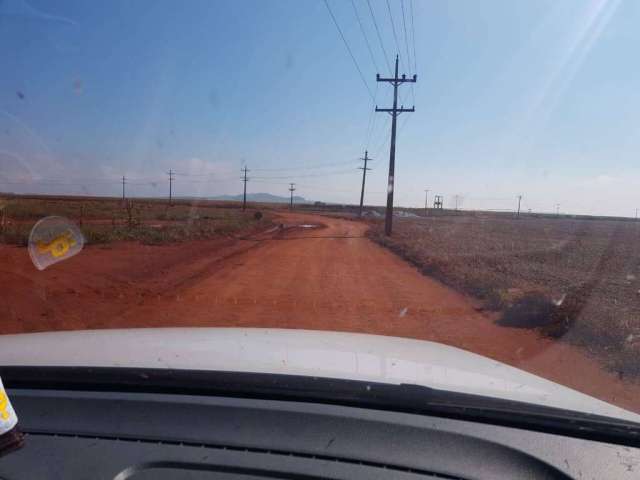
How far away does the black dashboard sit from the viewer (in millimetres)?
2084

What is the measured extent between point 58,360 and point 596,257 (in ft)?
72.3

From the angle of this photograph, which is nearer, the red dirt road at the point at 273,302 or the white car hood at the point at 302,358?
the white car hood at the point at 302,358

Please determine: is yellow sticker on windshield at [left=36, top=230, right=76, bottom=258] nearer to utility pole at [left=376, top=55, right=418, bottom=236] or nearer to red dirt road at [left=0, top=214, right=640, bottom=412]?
red dirt road at [left=0, top=214, right=640, bottom=412]

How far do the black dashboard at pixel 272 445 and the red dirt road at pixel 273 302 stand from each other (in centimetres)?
417

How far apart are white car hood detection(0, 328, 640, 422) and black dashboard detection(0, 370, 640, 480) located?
0.30 meters

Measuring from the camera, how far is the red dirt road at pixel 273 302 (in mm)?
7758

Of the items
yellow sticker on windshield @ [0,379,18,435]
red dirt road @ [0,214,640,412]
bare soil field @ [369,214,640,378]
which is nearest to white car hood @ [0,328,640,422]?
yellow sticker on windshield @ [0,379,18,435]

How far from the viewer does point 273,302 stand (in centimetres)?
1041

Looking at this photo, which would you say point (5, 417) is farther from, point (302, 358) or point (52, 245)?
point (52, 245)

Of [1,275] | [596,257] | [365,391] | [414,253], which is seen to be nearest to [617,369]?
[365,391]

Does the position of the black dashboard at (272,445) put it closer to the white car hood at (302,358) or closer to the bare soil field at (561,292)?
the white car hood at (302,358)

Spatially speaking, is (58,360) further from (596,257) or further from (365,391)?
(596,257)

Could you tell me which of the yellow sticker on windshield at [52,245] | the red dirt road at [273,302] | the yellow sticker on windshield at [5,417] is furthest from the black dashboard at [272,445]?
the yellow sticker on windshield at [52,245]

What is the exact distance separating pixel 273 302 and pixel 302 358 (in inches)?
282
